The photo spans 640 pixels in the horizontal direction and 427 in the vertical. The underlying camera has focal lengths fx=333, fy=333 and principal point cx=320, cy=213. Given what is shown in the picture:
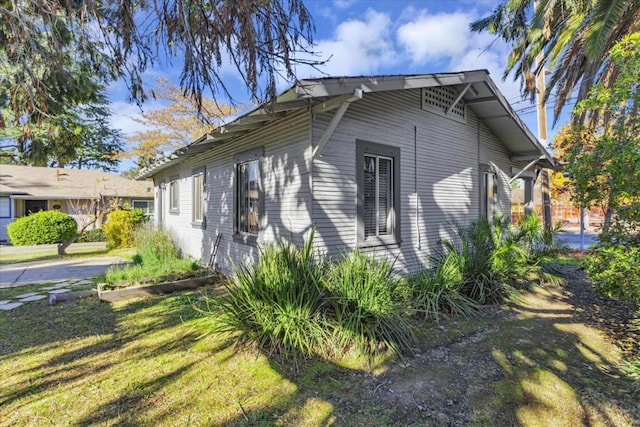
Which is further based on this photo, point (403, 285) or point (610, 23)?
point (610, 23)

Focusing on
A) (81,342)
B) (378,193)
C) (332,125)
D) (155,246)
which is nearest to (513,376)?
(378,193)

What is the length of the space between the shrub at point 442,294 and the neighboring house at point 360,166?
2.96 ft

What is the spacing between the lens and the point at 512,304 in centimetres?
577

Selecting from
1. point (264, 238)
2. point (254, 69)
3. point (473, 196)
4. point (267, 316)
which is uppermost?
point (254, 69)

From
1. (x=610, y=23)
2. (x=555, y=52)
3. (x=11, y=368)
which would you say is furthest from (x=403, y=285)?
(x=555, y=52)

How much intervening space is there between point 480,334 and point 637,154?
2.69 meters

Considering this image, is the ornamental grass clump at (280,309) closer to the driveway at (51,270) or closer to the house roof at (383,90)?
the house roof at (383,90)

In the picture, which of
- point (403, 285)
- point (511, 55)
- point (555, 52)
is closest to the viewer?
point (403, 285)

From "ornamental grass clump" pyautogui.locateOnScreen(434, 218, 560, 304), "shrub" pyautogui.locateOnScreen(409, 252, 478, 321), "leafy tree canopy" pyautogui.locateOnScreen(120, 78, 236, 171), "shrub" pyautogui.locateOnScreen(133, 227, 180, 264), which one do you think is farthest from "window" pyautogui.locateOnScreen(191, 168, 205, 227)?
"leafy tree canopy" pyautogui.locateOnScreen(120, 78, 236, 171)

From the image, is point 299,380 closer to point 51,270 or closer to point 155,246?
point 155,246

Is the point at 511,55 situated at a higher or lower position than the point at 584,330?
higher

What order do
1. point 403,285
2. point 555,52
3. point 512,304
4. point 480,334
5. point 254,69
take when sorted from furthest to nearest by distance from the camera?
1. point 555,52
2. point 512,304
3. point 403,285
4. point 480,334
5. point 254,69

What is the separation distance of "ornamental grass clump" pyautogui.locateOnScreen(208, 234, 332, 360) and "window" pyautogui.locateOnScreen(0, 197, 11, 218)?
745 inches

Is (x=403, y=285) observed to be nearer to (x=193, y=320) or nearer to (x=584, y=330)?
(x=584, y=330)
